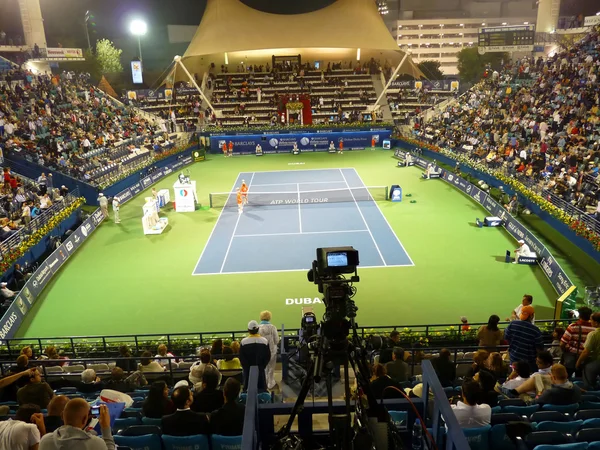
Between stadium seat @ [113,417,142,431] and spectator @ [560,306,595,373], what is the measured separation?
24.5 feet

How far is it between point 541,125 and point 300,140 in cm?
2206

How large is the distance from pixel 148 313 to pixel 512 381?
38.6 ft

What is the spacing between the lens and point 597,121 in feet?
90.1

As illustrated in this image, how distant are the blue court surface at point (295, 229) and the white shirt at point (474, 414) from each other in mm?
13299

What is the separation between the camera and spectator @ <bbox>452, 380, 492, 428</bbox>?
5.96 meters

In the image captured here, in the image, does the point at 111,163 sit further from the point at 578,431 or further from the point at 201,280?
the point at 578,431

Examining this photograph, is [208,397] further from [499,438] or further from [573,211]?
[573,211]

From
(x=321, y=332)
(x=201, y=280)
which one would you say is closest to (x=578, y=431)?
(x=321, y=332)


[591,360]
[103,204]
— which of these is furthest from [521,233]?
[103,204]

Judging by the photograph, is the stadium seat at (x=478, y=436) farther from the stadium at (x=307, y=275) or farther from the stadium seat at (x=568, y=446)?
the stadium seat at (x=568, y=446)

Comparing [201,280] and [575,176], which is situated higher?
[575,176]

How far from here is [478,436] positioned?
5.82m

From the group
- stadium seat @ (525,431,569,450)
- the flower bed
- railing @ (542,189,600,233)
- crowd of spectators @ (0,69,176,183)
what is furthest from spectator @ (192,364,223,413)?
crowd of spectators @ (0,69,176,183)

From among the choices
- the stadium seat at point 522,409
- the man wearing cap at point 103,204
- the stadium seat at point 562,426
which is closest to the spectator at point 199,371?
the stadium seat at point 522,409
